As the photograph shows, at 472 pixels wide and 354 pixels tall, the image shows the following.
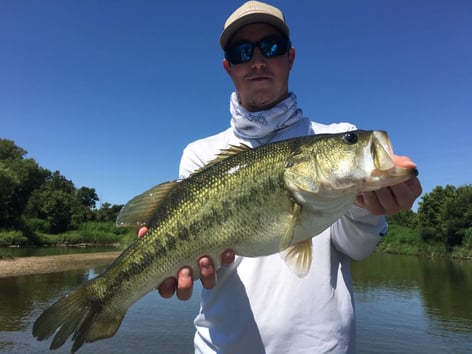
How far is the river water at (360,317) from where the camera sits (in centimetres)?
1596

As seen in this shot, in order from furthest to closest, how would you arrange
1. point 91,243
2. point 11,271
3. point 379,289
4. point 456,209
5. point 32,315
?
point 91,243, point 456,209, point 11,271, point 379,289, point 32,315

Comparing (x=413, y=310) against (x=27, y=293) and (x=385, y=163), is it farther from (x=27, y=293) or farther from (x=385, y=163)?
(x=385, y=163)

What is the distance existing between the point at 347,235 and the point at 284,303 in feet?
2.37

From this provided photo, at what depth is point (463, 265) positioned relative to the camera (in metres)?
42.4

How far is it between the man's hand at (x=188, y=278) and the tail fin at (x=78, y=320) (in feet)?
1.40

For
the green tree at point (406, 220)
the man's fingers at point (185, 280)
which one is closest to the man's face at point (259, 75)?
the man's fingers at point (185, 280)

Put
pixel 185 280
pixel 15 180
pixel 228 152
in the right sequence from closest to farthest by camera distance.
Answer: pixel 185 280 < pixel 228 152 < pixel 15 180

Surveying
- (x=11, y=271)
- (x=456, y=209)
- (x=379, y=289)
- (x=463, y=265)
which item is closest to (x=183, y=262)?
(x=379, y=289)

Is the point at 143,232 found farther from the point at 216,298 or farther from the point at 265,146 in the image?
the point at 265,146

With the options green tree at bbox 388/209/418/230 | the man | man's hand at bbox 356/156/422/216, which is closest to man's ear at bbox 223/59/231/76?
the man

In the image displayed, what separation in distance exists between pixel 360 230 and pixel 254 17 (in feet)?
7.56

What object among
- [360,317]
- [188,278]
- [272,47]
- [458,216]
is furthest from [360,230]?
[458,216]

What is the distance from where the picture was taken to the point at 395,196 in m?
2.59

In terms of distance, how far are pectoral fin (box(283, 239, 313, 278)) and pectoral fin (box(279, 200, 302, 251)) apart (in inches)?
3.6
